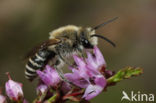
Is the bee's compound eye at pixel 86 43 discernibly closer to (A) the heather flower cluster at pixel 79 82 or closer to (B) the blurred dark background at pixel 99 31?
(A) the heather flower cluster at pixel 79 82

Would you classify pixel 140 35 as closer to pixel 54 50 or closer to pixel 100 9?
pixel 100 9

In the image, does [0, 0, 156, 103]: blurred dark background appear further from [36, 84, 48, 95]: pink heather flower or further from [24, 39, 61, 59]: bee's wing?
[36, 84, 48, 95]: pink heather flower

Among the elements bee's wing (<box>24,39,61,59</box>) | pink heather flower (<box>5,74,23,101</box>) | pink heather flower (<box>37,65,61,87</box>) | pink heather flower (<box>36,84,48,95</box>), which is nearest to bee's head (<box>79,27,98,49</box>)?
bee's wing (<box>24,39,61,59</box>)

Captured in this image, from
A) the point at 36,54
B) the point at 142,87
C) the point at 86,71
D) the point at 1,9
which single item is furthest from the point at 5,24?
the point at 86,71

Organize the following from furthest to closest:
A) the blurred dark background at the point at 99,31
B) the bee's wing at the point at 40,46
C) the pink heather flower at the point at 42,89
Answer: the blurred dark background at the point at 99,31 → the bee's wing at the point at 40,46 → the pink heather flower at the point at 42,89

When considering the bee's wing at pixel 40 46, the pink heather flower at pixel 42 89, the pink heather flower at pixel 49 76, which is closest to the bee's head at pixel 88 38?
the bee's wing at pixel 40 46

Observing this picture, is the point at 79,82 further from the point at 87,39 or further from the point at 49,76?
the point at 87,39
